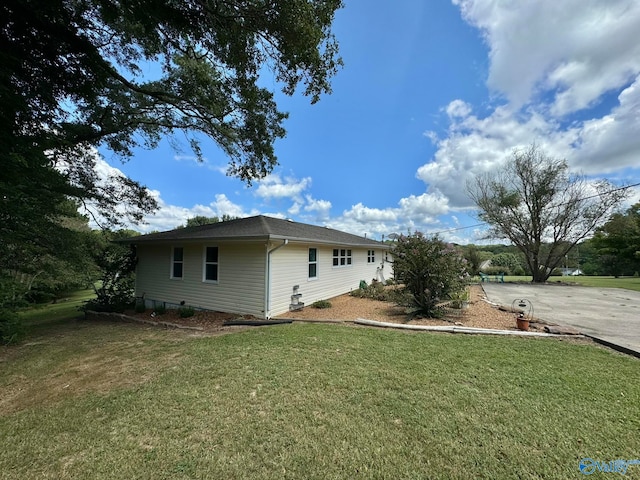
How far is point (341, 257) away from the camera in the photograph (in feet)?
42.5

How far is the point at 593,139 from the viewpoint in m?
11.5

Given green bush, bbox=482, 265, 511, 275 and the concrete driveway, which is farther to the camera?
green bush, bbox=482, 265, 511, 275

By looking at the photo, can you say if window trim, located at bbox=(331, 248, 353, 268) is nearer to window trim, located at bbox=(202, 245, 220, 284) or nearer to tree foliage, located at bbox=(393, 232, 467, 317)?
tree foliage, located at bbox=(393, 232, 467, 317)

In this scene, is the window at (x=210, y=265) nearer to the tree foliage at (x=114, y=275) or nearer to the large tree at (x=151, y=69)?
the large tree at (x=151, y=69)

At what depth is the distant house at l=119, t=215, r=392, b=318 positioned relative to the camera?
7.86 meters

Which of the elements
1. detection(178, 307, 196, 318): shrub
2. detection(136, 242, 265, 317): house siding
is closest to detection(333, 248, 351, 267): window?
detection(136, 242, 265, 317): house siding

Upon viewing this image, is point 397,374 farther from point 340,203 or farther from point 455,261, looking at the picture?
point 340,203

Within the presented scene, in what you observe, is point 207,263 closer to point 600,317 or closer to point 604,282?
point 600,317

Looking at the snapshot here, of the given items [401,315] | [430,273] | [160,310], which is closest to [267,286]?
[401,315]

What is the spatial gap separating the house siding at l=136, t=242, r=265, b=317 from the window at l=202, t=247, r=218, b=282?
0.50 feet

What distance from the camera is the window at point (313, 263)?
10.2 metres

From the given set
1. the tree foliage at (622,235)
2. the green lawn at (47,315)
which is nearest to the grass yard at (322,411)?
the green lawn at (47,315)

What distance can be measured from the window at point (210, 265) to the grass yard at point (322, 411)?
3.79 metres

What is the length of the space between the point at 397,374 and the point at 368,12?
31.3ft
